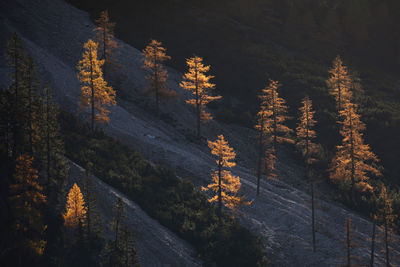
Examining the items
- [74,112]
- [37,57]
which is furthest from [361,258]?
[37,57]

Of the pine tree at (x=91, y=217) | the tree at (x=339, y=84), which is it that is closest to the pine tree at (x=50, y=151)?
the pine tree at (x=91, y=217)

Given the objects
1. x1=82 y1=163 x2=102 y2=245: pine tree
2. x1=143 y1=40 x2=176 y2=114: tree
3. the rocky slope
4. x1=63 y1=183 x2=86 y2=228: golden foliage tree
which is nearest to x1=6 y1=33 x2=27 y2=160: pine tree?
x1=63 y1=183 x2=86 y2=228: golden foliage tree

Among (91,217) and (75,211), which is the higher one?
(75,211)

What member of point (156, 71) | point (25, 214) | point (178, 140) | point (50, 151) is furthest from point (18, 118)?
point (156, 71)

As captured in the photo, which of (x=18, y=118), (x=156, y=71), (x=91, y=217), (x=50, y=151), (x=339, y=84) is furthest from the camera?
(x=339, y=84)

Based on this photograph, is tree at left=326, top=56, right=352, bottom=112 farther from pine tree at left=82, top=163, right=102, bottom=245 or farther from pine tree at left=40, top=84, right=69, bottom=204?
pine tree at left=40, top=84, right=69, bottom=204

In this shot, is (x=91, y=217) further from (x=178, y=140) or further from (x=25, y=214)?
(x=178, y=140)

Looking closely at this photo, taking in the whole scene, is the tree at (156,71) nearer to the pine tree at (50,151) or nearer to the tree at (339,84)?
the pine tree at (50,151)
